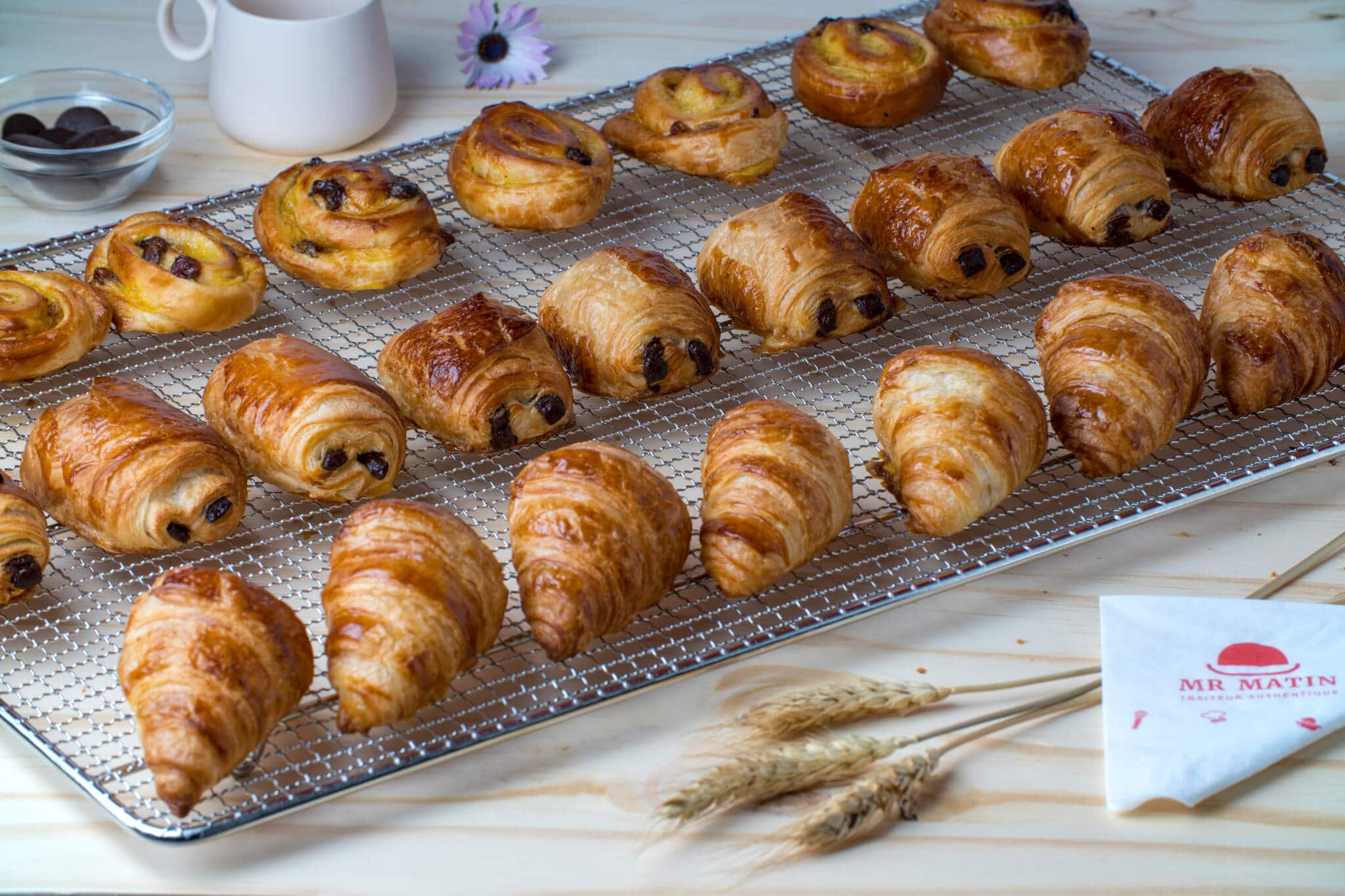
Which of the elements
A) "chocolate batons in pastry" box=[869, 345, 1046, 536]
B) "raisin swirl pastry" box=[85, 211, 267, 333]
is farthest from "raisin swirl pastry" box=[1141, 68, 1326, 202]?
"raisin swirl pastry" box=[85, 211, 267, 333]

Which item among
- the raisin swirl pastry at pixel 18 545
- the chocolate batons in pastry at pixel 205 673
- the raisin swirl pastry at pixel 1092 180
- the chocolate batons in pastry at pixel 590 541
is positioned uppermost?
the raisin swirl pastry at pixel 1092 180

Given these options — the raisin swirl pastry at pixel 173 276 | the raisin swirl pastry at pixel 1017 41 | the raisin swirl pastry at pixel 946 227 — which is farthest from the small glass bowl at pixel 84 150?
the raisin swirl pastry at pixel 1017 41

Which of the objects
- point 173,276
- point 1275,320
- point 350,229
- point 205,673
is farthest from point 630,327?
point 1275,320

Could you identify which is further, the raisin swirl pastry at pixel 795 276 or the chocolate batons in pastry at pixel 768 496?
the raisin swirl pastry at pixel 795 276

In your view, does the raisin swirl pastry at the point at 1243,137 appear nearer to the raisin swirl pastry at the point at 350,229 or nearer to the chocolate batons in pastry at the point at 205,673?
the raisin swirl pastry at the point at 350,229

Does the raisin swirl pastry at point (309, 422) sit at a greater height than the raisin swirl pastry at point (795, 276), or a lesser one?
lesser

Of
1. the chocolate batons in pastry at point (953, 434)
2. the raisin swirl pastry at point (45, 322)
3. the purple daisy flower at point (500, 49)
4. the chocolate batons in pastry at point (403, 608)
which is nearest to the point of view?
the chocolate batons in pastry at point (403, 608)

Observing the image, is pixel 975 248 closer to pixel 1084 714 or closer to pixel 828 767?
pixel 1084 714
